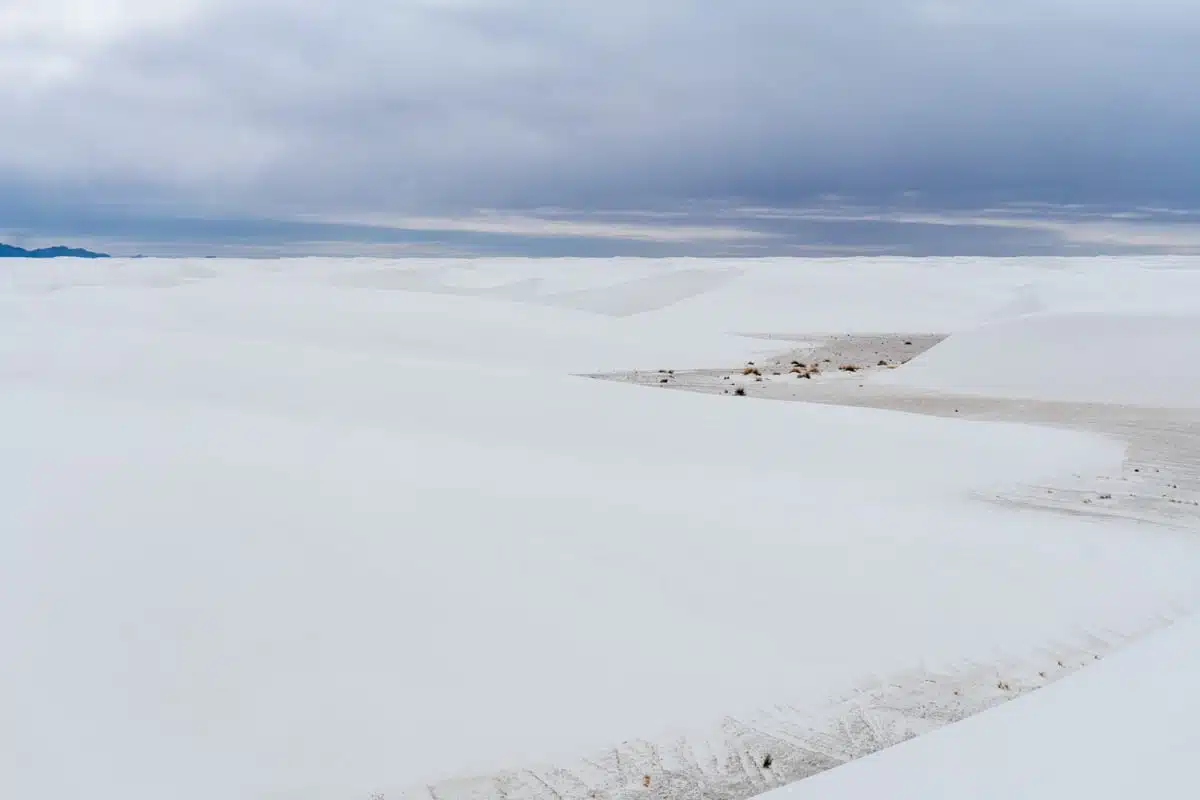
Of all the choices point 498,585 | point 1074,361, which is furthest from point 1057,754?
point 1074,361

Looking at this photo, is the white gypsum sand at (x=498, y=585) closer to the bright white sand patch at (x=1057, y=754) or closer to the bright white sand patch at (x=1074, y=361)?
the bright white sand patch at (x=1057, y=754)

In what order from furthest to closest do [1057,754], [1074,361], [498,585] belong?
[1074,361] → [498,585] → [1057,754]

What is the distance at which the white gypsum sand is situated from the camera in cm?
537

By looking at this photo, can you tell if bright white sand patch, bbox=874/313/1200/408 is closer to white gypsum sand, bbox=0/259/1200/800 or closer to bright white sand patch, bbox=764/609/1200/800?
white gypsum sand, bbox=0/259/1200/800

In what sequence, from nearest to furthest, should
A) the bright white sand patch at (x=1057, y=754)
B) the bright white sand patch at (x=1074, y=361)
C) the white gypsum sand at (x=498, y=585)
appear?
the bright white sand patch at (x=1057, y=754) → the white gypsum sand at (x=498, y=585) → the bright white sand patch at (x=1074, y=361)

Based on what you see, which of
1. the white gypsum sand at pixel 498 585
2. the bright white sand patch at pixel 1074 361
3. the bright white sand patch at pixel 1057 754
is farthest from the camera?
the bright white sand patch at pixel 1074 361

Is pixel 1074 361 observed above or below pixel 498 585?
below

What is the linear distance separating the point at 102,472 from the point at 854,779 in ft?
20.2

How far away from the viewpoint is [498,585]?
7051 mm

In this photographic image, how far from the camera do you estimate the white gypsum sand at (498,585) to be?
17.6ft

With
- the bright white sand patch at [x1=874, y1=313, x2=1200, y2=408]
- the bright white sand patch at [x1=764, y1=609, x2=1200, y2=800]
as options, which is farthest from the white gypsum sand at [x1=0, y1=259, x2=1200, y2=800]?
the bright white sand patch at [x1=874, y1=313, x2=1200, y2=408]

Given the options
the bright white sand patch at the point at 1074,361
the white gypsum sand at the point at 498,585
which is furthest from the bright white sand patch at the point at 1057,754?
the bright white sand patch at the point at 1074,361

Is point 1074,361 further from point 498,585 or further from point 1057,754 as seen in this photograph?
point 1057,754

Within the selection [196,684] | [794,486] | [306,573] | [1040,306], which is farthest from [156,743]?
[1040,306]
